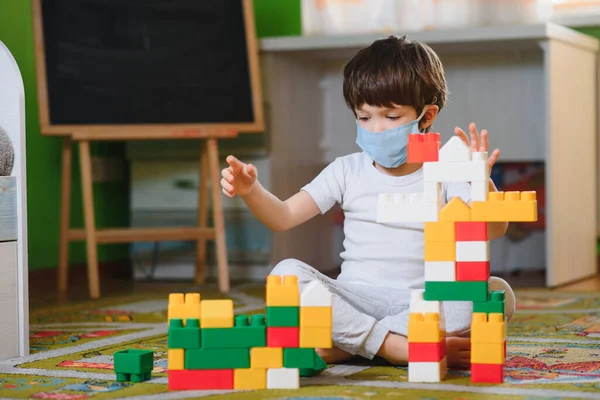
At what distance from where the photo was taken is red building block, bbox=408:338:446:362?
1.11m

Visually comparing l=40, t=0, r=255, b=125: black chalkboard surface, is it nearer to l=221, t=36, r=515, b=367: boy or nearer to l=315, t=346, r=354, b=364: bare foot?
l=221, t=36, r=515, b=367: boy

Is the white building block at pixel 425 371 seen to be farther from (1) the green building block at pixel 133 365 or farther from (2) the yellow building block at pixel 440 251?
(1) the green building block at pixel 133 365

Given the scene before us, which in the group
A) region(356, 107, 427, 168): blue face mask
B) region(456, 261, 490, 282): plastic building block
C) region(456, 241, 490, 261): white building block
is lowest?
region(456, 261, 490, 282): plastic building block

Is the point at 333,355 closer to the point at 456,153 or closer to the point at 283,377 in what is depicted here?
the point at 283,377

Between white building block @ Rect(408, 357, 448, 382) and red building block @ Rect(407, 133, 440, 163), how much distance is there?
25 centimetres

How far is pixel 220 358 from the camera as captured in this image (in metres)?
1.10

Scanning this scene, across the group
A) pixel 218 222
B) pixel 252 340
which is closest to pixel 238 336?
pixel 252 340

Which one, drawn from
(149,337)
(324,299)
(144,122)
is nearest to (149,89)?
(144,122)

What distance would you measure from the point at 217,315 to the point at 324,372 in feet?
0.69

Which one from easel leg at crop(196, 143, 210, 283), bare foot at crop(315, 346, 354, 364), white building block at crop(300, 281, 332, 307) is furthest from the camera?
easel leg at crop(196, 143, 210, 283)

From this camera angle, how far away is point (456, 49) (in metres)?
2.66

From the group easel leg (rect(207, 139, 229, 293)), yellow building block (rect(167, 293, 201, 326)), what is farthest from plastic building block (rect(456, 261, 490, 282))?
easel leg (rect(207, 139, 229, 293))

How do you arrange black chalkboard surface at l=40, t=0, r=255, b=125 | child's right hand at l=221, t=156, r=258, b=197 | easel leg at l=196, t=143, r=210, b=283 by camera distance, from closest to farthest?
child's right hand at l=221, t=156, r=258, b=197, black chalkboard surface at l=40, t=0, r=255, b=125, easel leg at l=196, t=143, r=210, b=283

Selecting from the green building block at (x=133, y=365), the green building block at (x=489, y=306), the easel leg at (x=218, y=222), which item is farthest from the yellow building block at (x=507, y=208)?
the easel leg at (x=218, y=222)
